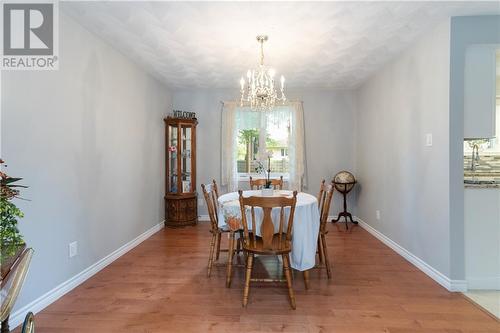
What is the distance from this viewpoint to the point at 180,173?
4680mm

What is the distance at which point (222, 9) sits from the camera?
2322 millimetres

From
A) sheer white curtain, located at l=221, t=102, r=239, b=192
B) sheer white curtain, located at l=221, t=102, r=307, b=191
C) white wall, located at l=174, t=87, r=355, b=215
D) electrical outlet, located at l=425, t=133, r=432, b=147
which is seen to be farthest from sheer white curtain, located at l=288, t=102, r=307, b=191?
electrical outlet, located at l=425, t=133, r=432, b=147

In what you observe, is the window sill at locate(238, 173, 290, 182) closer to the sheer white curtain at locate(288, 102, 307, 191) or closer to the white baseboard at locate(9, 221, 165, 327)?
the sheer white curtain at locate(288, 102, 307, 191)

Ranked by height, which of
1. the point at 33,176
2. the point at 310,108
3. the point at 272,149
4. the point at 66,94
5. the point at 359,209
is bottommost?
the point at 359,209

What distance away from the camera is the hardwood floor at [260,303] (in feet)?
6.26

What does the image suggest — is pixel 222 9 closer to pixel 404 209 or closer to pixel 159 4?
pixel 159 4

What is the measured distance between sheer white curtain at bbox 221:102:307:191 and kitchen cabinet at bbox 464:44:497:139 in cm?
272

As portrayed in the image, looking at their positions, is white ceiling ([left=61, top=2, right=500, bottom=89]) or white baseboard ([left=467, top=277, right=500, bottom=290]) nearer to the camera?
white ceiling ([left=61, top=2, right=500, bottom=89])

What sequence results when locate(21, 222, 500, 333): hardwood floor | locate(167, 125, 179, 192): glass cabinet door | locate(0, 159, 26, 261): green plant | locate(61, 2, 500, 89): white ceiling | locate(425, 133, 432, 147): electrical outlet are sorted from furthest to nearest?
locate(167, 125, 179, 192): glass cabinet door < locate(425, 133, 432, 147): electrical outlet < locate(61, 2, 500, 89): white ceiling < locate(21, 222, 500, 333): hardwood floor < locate(0, 159, 26, 261): green plant

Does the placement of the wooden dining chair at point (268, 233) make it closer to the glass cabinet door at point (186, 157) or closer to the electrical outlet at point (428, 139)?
the electrical outlet at point (428, 139)

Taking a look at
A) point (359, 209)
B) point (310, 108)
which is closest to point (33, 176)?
point (310, 108)

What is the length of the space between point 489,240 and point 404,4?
2227 mm

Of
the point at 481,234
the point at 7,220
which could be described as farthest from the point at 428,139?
the point at 7,220

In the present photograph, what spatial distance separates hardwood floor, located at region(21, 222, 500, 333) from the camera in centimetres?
191
